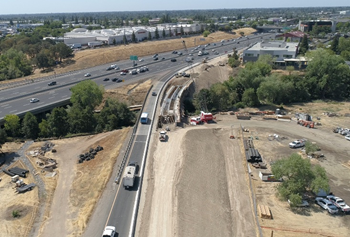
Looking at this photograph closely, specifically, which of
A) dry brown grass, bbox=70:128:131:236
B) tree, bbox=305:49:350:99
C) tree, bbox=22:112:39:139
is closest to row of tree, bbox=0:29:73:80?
tree, bbox=22:112:39:139

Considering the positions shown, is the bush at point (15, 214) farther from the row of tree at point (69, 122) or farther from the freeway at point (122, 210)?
the row of tree at point (69, 122)

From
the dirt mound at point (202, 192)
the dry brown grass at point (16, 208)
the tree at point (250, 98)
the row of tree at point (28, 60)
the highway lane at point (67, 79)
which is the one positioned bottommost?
the dry brown grass at point (16, 208)

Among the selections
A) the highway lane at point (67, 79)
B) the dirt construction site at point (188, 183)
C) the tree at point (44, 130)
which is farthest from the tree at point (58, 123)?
the highway lane at point (67, 79)

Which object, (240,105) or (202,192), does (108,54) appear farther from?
(202,192)

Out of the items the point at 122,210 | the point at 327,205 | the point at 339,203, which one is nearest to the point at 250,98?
the point at 339,203

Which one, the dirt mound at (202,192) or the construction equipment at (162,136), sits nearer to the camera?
the dirt mound at (202,192)
